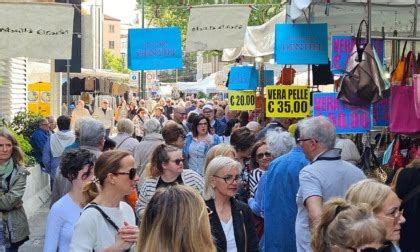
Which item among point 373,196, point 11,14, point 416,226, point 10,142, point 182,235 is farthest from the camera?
point 11,14

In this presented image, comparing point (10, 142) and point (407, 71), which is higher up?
point (407, 71)

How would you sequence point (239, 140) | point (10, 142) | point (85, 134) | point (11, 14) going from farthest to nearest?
1. point (11, 14)
2. point (239, 140)
3. point (85, 134)
4. point (10, 142)

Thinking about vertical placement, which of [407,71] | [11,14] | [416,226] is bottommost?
[416,226]

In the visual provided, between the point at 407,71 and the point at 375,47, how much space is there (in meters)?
0.39

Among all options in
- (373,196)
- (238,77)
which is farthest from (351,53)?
(238,77)

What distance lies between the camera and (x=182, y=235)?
4242 millimetres

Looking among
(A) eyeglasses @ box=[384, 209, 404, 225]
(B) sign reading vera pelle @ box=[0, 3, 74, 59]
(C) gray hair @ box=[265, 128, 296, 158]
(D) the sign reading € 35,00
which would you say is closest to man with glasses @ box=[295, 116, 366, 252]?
(A) eyeglasses @ box=[384, 209, 404, 225]

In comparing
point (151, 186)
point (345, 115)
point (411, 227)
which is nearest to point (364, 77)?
point (345, 115)

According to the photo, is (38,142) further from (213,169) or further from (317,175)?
(317,175)

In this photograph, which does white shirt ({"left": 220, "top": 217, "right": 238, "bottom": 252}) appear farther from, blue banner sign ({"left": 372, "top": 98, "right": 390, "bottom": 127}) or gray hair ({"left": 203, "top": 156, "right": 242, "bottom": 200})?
blue banner sign ({"left": 372, "top": 98, "right": 390, "bottom": 127})

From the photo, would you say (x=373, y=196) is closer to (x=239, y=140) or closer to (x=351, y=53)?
(x=351, y=53)

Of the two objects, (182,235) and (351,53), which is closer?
(182,235)

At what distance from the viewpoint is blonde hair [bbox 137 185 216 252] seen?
13.9ft

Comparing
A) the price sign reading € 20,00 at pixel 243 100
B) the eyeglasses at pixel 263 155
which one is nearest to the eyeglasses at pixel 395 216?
the eyeglasses at pixel 263 155
